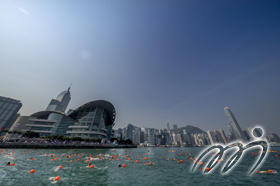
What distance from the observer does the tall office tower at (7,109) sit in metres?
114

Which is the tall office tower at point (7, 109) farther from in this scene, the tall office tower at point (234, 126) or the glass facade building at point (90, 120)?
the tall office tower at point (234, 126)

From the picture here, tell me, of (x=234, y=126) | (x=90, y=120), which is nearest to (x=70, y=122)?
(x=90, y=120)

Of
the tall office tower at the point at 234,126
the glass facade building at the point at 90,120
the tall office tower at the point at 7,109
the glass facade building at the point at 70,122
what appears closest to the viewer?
the glass facade building at the point at 70,122

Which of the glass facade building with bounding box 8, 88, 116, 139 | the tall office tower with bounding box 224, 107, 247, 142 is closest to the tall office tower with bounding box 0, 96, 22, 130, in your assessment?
the glass facade building with bounding box 8, 88, 116, 139

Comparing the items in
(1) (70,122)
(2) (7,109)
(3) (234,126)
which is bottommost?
(1) (70,122)

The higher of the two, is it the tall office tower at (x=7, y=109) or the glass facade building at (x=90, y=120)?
the tall office tower at (x=7, y=109)

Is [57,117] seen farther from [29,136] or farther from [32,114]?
[29,136]

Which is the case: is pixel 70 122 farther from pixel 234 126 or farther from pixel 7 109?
pixel 234 126

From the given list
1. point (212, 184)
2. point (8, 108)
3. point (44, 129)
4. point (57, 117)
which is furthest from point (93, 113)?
point (8, 108)

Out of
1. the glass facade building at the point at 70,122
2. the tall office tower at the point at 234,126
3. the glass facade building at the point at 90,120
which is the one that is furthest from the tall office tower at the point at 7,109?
the tall office tower at the point at 234,126

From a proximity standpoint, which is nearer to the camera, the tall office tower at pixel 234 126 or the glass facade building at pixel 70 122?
the glass facade building at pixel 70 122

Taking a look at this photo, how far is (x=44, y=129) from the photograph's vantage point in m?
75.4

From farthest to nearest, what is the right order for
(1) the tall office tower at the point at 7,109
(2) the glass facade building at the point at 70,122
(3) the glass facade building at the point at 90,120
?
(1) the tall office tower at the point at 7,109
(3) the glass facade building at the point at 90,120
(2) the glass facade building at the point at 70,122

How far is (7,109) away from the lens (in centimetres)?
12188
